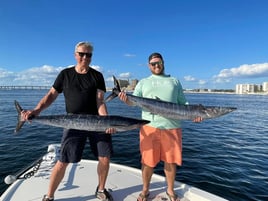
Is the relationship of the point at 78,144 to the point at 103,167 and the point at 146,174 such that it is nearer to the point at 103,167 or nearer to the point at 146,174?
the point at 103,167

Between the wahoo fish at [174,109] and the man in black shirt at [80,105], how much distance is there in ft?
1.33

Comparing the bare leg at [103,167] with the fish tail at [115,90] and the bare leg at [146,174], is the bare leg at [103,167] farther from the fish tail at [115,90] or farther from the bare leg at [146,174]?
the fish tail at [115,90]

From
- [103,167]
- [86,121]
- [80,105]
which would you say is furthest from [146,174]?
[80,105]

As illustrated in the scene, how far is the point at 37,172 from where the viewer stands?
575cm

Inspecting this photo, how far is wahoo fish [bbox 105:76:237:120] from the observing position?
14.2 feet

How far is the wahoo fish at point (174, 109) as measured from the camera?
4.34 meters

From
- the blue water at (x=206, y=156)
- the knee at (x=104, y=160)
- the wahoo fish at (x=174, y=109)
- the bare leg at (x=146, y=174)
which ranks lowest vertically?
the blue water at (x=206, y=156)

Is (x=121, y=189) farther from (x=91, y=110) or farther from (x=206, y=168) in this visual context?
(x=206, y=168)

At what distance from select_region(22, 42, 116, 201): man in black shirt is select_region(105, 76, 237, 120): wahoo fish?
407 mm

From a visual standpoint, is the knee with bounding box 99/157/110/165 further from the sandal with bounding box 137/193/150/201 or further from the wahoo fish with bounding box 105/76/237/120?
the wahoo fish with bounding box 105/76/237/120

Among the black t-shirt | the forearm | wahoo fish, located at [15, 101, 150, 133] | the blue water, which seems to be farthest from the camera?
the blue water

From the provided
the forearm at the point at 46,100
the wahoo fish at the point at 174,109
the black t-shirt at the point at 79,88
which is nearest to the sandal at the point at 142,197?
the wahoo fish at the point at 174,109

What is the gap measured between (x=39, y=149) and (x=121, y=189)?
8.25 meters

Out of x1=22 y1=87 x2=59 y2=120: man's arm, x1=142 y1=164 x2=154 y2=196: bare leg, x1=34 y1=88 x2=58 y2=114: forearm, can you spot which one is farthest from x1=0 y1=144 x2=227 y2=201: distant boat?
x1=34 y1=88 x2=58 y2=114: forearm
